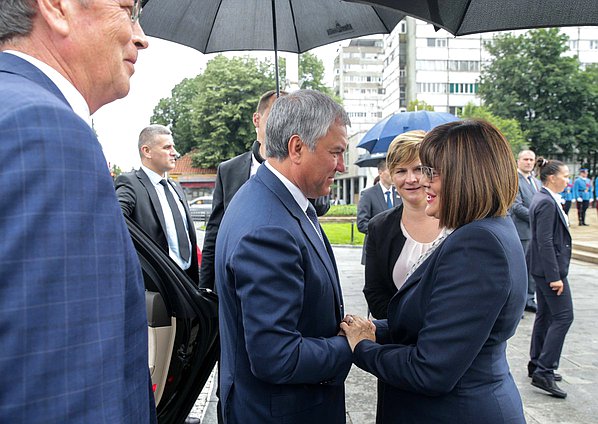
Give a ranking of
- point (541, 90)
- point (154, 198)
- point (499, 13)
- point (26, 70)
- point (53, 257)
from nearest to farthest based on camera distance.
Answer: point (53, 257)
point (26, 70)
point (499, 13)
point (154, 198)
point (541, 90)

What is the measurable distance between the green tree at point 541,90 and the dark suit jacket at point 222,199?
152 ft

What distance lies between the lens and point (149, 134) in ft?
16.1

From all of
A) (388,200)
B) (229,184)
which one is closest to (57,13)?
(229,184)

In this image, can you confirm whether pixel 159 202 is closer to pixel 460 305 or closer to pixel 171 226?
pixel 171 226

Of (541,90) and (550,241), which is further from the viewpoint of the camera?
(541,90)

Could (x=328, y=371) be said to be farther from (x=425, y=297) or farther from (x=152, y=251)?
(x=152, y=251)

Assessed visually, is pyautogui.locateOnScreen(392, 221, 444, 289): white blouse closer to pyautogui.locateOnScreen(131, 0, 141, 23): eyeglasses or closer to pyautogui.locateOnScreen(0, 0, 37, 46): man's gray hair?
pyautogui.locateOnScreen(131, 0, 141, 23): eyeglasses

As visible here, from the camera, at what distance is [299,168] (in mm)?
1912

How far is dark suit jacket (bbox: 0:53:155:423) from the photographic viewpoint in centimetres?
78

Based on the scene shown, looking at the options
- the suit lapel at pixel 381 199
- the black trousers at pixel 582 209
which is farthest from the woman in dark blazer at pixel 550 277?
the black trousers at pixel 582 209

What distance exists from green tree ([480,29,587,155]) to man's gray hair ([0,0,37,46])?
48.8 meters

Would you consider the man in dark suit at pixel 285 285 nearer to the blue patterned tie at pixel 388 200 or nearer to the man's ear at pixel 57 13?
the man's ear at pixel 57 13

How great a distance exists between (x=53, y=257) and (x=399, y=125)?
315 inches

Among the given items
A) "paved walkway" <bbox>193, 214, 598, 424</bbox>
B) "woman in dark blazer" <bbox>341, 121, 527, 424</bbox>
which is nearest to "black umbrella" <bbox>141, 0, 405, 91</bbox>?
"woman in dark blazer" <bbox>341, 121, 527, 424</bbox>
